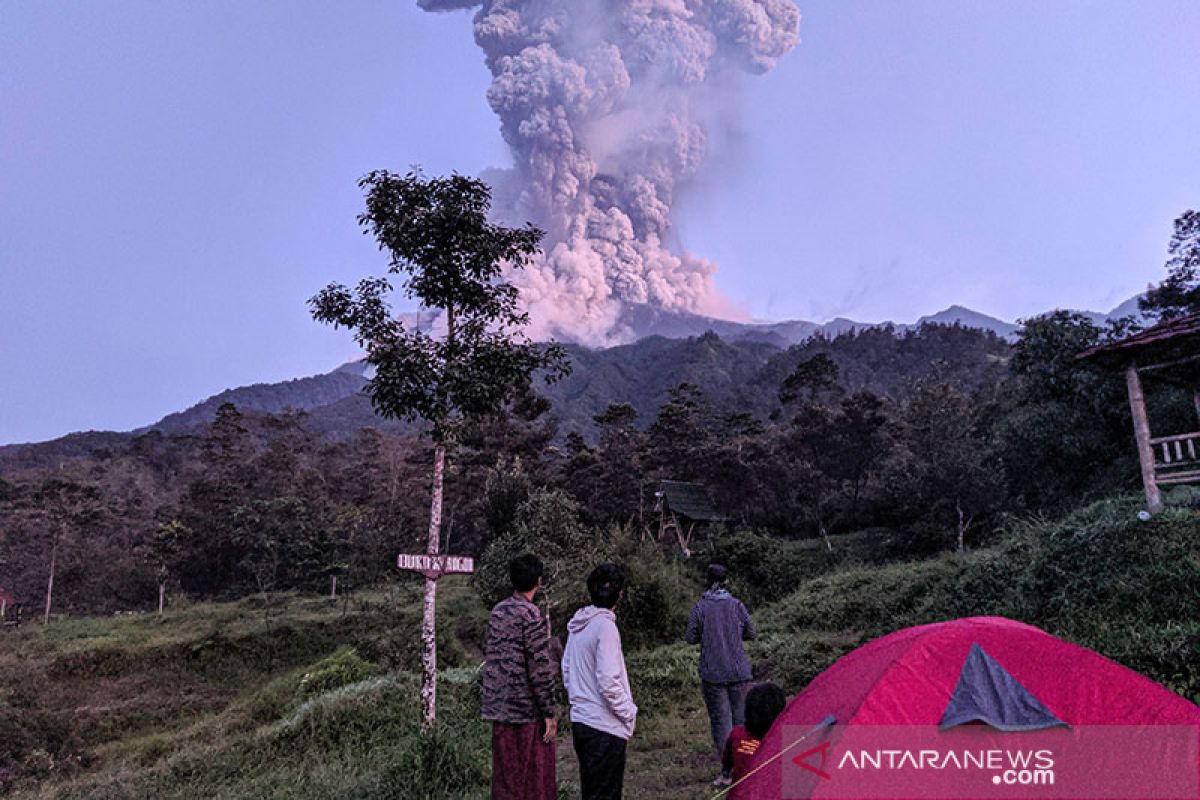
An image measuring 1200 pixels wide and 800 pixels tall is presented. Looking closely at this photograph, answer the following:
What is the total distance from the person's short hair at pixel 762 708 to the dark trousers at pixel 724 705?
1.79 m

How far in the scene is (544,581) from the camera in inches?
667

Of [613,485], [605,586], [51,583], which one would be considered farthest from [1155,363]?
[51,583]

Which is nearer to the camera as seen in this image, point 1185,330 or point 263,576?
point 1185,330

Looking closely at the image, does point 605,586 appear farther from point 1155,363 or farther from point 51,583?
point 51,583

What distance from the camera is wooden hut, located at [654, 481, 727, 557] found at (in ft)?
107

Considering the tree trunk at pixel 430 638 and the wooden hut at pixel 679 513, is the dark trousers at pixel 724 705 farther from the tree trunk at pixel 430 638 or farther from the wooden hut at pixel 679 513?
the wooden hut at pixel 679 513

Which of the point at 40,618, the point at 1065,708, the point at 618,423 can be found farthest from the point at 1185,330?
the point at 40,618

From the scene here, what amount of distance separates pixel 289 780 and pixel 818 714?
20.2 feet

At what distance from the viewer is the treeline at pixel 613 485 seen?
21453mm

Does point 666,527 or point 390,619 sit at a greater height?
point 666,527

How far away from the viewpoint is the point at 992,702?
370cm

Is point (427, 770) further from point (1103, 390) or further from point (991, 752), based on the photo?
point (1103, 390)

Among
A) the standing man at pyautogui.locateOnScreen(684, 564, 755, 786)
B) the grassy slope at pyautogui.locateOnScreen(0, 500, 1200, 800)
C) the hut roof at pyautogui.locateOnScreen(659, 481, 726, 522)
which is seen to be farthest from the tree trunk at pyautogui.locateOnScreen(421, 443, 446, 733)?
the hut roof at pyautogui.locateOnScreen(659, 481, 726, 522)

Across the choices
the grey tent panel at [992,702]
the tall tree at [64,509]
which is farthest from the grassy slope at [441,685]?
the tall tree at [64,509]
